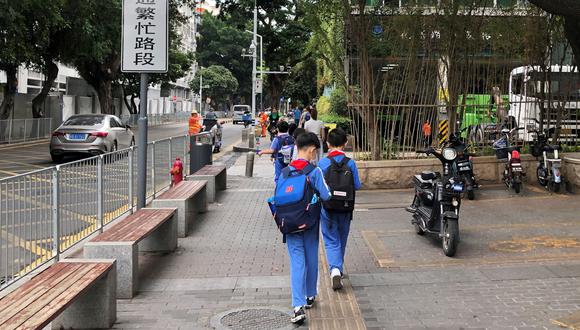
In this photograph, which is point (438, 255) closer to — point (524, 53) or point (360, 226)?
point (360, 226)

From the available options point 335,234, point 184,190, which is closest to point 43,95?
point 184,190

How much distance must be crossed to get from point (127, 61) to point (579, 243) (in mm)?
6080

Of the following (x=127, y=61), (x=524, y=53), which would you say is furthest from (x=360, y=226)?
(x=524, y=53)

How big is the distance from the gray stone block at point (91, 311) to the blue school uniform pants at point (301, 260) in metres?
1.49

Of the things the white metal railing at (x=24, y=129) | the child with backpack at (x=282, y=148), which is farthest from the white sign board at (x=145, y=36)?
the white metal railing at (x=24, y=129)

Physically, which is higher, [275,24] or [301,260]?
[275,24]

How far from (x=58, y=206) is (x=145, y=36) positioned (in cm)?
257

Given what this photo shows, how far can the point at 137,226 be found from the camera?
654cm

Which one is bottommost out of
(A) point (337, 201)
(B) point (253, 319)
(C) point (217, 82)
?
(B) point (253, 319)

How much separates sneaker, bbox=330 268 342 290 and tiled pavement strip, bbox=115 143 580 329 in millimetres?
88

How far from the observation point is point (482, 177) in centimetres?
1223

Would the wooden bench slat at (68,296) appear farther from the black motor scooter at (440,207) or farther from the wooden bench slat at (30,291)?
the black motor scooter at (440,207)

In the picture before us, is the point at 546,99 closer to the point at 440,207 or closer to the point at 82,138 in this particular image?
the point at 440,207

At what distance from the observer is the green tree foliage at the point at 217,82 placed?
79.6 m
